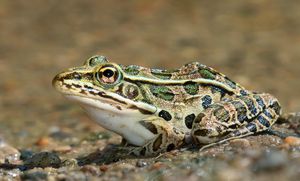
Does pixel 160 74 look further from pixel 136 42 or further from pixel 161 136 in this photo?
pixel 136 42

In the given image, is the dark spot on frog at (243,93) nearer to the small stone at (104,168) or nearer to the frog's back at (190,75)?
the frog's back at (190,75)

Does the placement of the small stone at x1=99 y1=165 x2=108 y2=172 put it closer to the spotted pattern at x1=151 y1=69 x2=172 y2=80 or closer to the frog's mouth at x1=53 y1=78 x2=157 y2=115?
the frog's mouth at x1=53 y1=78 x2=157 y2=115

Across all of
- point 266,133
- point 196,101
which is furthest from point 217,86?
→ point 266,133

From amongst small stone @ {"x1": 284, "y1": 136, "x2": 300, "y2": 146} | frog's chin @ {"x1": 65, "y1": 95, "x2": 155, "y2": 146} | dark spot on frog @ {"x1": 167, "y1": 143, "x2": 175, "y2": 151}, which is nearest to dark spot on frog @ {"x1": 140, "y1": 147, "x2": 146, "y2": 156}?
frog's chin @ {"x1": 65, "y1": 95, "x2": 155, "y2": 146}

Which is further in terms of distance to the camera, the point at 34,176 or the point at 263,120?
the point at 263,120

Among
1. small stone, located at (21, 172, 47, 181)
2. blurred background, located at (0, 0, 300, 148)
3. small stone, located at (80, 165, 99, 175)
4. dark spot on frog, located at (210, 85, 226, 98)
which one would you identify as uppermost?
blurred background, located at (0, 0, 300, 148)

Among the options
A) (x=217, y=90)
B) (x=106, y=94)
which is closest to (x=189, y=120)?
(x=217, y=90)

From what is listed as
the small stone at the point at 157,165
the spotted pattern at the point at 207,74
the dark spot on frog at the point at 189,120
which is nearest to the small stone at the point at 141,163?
the small stone at the point at 157,165
